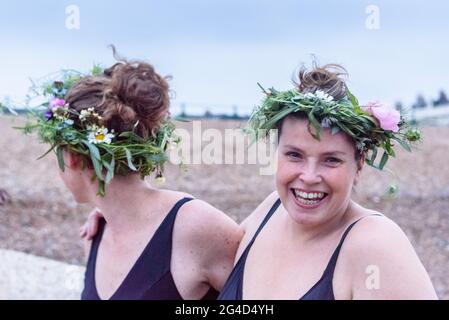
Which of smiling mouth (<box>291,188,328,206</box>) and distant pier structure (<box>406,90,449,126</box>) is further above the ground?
smiling mouth (<box>291,188,328,206</box>)

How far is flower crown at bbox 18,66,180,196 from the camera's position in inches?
127

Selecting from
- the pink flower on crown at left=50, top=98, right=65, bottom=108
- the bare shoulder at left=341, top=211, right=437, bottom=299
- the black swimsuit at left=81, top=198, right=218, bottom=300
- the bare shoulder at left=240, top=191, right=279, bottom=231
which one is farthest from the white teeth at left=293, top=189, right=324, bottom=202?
the pink flower on crown at left=50, top=98, right=65, bottom=108

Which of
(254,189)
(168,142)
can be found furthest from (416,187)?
(168,142)

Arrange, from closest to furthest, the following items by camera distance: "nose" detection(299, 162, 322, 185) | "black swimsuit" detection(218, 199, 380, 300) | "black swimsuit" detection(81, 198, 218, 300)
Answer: "black swimsuit" detection(218, 199, 380, 300)
"nose" detection(299, 162, 322, 185)
"black swimsuit" detection(81, 198, 218, 300)

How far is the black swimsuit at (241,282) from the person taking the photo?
8.04 ft

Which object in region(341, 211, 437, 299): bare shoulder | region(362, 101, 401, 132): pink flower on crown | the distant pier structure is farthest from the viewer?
the distant pier structure

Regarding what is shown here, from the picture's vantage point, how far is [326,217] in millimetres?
2662

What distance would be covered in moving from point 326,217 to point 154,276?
3.10 ft

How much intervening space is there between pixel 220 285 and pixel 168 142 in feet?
2.48

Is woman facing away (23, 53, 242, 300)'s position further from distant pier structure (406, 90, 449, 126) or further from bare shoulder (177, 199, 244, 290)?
distant pier structure (406, 90, 449, 126)

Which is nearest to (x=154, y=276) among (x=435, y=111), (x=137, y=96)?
(x=137, y=96)

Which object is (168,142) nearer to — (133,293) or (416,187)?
(133,293)

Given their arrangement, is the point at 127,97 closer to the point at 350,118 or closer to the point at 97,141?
the point at 97,141

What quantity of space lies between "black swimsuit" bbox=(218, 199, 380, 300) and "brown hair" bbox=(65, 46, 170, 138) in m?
0.73
